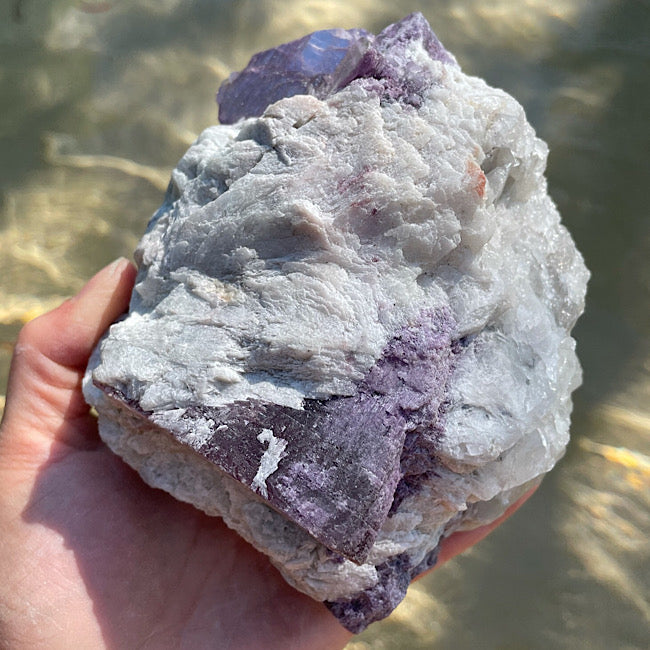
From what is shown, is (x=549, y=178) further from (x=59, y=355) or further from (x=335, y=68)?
(x=59, y=355)

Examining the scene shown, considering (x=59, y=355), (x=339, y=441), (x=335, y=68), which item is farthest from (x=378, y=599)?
(x=335, y=68)

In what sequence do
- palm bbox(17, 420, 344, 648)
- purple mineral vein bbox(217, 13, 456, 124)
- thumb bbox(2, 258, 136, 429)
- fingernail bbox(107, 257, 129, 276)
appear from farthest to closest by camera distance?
fingernail bbox(107, 257, 129, 276)
thumb bbox(2, 258, 136, 429)
palm bbox(17, 420, 344, 648)
purple mineral vein bbox(217, 13, 456, 124)

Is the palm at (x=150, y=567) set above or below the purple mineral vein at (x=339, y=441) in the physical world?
below

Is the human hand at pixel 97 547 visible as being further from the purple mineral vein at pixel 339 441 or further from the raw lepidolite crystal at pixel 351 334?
the purple mineral vein at pixel 339 441

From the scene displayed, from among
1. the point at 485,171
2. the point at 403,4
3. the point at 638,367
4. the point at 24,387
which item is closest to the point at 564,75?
the point at 403,4

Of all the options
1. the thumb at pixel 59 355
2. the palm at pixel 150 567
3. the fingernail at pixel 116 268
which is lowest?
the palm at pixel 150 567

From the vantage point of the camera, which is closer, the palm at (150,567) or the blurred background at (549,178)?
the palm at (150,567)

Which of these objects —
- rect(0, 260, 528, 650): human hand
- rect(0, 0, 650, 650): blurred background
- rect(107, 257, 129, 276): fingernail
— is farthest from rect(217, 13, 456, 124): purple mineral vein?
rect(0, 0, 650, 650): blurred background

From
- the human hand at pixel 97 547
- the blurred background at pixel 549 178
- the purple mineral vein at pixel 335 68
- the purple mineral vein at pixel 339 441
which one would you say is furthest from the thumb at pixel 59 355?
the blurred background at pixel 549 178

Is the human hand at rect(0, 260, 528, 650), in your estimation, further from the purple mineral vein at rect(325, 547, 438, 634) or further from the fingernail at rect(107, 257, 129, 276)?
the purple mineral vein at rect(325, 547, 438, 634)
